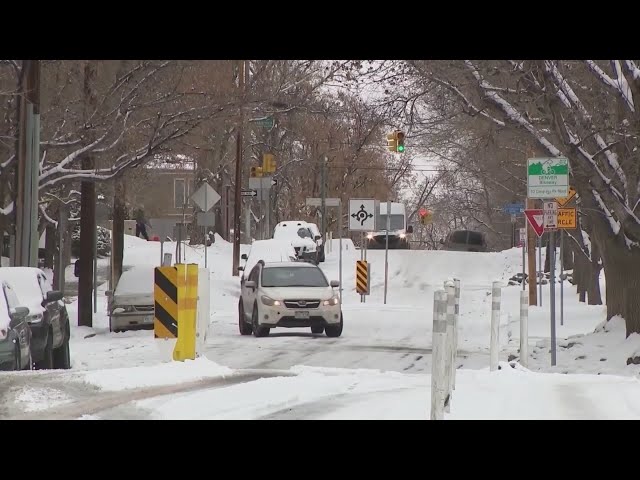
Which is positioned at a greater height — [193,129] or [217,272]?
[193,129]

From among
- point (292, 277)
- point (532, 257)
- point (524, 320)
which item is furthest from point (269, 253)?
point (524, 320)

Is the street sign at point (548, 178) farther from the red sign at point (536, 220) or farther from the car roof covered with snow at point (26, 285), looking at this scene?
the car roof covered with snow at point (26, 285)

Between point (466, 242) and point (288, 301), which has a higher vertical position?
point (466, 242)

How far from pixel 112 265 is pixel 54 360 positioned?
53.4 feet

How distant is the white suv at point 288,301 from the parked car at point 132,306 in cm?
249

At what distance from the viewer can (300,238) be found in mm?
51406

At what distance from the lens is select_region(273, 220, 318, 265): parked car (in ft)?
166

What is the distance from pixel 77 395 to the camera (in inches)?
480

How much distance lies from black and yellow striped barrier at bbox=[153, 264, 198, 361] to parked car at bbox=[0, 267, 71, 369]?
2063 millimetres

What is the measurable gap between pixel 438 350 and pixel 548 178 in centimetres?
1012

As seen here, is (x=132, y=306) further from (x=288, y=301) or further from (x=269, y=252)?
(x=269, y=252)

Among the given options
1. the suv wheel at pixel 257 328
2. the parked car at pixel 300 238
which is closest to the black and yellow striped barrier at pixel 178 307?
the suv wheel at pixel 257 328
